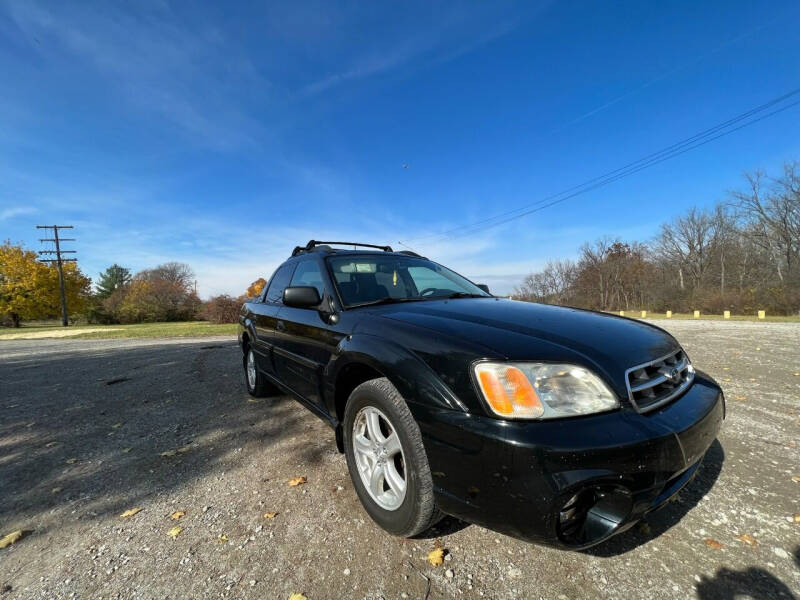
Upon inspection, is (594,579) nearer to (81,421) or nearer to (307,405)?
(307,405)

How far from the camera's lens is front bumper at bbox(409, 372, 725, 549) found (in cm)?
133

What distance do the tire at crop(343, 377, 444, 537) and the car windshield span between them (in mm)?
811

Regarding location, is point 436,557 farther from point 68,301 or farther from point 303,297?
point 68,301

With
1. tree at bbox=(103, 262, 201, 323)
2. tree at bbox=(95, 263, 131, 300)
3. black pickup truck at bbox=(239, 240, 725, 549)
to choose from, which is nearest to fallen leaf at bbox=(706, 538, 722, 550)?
black pickup truck at bbox=(239, 240, 725, 549)

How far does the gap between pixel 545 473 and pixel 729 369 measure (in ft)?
21.3

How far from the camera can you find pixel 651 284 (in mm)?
39375

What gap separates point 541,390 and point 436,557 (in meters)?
1.03

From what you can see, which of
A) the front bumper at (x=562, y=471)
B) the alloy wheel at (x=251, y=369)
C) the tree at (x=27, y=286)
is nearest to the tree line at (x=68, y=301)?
the tree at (x=27, y=286)

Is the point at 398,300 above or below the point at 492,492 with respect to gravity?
above

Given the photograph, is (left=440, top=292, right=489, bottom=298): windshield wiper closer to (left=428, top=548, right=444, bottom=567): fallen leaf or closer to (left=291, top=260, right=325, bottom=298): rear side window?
(left=291, top=260, right=325, bottom=298): rear side window

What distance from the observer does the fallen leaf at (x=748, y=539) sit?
178 cm

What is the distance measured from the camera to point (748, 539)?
182cm

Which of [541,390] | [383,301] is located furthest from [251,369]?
[541,390]

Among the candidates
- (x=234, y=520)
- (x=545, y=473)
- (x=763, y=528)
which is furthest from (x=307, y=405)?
(x=763, y=528)
